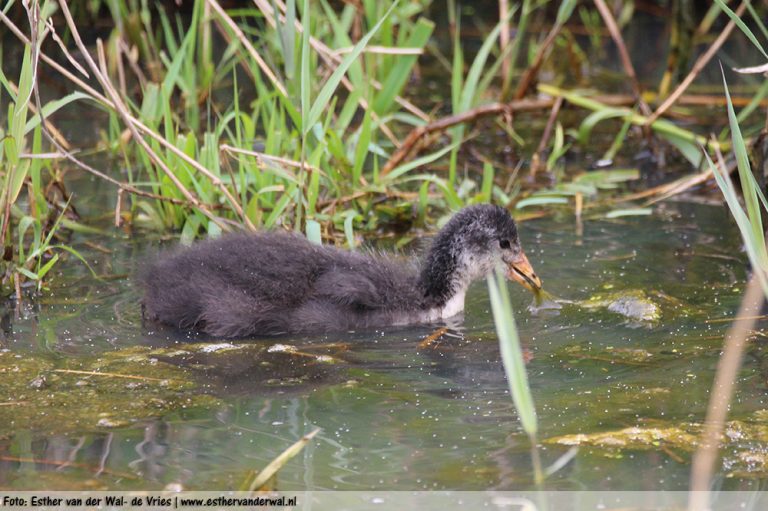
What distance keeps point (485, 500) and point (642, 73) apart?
749 centimetres

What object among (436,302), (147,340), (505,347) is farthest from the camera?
(436,302)

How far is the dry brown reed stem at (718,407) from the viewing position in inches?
115

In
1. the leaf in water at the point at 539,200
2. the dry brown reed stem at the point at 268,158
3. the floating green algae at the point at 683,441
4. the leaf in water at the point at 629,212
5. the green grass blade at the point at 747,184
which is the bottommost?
the floating green algae at the point at 683,441

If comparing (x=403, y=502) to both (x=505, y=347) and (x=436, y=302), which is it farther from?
(x=436, y=302)

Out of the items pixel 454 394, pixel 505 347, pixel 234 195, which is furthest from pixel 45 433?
pixel 234 195

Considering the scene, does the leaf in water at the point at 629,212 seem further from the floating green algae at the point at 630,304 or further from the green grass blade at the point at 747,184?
the green grass blade at the point at 747,184

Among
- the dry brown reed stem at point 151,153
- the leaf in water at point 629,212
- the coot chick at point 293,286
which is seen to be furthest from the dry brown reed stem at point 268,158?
the leaf in water at point 629,212

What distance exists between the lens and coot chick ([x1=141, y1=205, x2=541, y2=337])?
16.3ft

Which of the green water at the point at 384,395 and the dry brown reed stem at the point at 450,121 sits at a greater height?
the dry brown reed stem at the point at 450,121

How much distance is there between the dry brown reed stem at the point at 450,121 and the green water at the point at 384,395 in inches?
52.6

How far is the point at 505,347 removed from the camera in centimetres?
271

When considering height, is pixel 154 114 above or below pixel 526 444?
above

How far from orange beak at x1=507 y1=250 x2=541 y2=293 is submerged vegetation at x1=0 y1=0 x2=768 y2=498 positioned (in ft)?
0.33

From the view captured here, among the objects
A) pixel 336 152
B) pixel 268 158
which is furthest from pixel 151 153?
pixel 336 152
